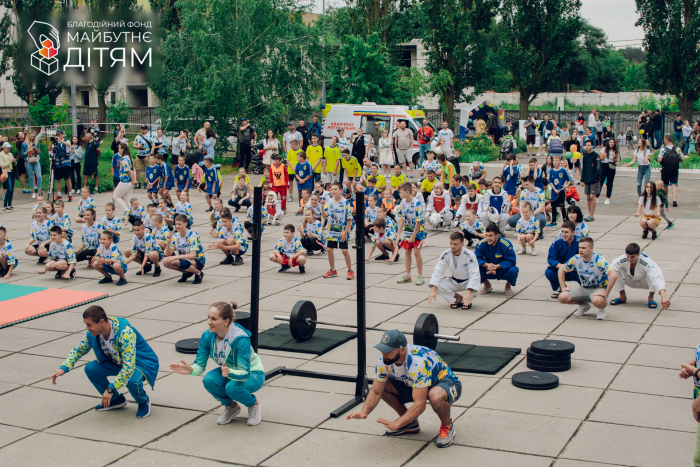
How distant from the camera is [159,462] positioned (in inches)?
248

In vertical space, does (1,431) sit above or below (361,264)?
below

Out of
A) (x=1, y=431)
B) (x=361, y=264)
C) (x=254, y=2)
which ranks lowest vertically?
(x=1, y=431)

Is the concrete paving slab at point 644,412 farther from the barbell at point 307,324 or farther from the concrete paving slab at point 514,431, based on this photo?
the barbell at point 307,324

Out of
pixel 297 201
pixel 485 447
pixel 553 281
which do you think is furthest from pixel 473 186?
pixel 485 447

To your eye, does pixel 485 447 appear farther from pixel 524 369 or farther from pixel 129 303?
pixel 129 303

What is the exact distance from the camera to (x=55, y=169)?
22.2 meters

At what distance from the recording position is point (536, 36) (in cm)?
4031

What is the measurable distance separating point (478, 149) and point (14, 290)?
22569 mm

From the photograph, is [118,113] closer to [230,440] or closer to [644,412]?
[230,440]

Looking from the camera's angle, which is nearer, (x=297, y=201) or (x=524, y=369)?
(x=524, y=369)

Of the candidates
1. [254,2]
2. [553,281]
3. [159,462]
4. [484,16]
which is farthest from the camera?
[484,16]

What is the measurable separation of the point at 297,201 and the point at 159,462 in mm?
16718

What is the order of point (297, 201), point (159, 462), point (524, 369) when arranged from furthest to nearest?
point (297, 201)
point (524, 369)
point (159, 462)

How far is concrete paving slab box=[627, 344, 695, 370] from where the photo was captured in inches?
340
